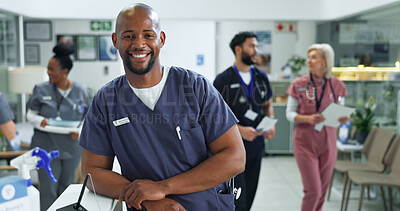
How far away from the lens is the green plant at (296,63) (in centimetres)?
590

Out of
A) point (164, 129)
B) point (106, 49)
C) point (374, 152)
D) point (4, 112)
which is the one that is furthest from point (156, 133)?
point (106, 49)

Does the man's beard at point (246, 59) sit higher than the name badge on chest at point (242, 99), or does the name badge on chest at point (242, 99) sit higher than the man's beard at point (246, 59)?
the man's beard at point (246, 59)

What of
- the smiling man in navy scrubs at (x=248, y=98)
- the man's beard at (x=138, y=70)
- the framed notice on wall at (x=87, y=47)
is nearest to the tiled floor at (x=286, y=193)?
the smiling man in navy scrubs at (x=248, y=98)

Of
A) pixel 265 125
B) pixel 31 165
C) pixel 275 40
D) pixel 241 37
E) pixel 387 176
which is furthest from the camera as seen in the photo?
pixel 275 40

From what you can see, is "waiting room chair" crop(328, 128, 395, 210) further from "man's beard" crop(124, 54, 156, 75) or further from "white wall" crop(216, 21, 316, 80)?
"man's beard" crop(124, 54, 156, 75)

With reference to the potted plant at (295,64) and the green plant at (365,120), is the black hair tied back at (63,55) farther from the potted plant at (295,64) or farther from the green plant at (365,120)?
the potted plant at (295,64)

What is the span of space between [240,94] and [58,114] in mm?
1549

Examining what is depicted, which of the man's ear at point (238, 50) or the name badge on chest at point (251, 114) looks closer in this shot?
the name badge on chest at point (251, 114)

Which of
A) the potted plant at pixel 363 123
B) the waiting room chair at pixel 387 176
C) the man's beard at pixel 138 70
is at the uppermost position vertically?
the man's beard at pixel 138 70

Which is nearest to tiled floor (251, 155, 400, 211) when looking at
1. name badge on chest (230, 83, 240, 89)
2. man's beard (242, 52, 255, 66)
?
name badge on chest (230, 83, 240, 89)

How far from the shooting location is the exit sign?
18.7 ft

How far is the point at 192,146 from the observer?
4.68ft

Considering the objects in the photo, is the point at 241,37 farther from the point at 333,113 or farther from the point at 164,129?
the point at 164,129

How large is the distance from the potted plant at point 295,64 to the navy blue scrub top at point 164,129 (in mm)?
4713
